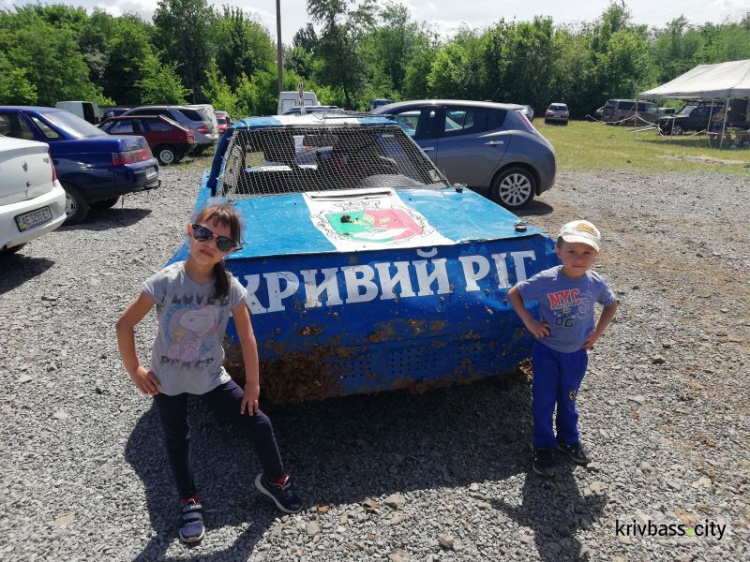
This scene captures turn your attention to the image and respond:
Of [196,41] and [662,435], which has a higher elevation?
A: [196,41]

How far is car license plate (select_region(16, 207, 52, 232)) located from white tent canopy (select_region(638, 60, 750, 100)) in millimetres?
21685

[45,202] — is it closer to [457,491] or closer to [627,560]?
[457,491]

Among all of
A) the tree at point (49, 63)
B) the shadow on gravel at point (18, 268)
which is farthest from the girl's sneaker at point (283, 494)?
the tree at point (49, 63)

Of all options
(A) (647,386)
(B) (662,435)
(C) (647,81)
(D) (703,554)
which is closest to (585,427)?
(B) (662,435)

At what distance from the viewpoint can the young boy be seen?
8.66 feet

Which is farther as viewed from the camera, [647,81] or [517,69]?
[647,81]

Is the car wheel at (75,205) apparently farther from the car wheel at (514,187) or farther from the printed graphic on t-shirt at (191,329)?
the printed graphic on t-shirt at (191,329)

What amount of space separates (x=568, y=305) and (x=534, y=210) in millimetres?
6686

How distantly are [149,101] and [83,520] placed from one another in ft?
124

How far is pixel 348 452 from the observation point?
2.95 m

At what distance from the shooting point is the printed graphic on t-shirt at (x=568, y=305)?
8.76 feet

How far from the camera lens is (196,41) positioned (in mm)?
50562

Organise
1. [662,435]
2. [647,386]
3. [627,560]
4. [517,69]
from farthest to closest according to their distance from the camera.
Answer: [517,69]
[647,386]
[662,435]
[627,560]

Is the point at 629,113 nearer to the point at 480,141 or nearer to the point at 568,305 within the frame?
the point at 480,141
